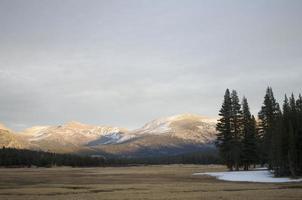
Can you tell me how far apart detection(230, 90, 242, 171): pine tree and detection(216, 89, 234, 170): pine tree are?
884 mm

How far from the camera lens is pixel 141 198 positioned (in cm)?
4069

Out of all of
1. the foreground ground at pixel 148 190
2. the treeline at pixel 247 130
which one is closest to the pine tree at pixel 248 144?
the treeline at pixel 247 130

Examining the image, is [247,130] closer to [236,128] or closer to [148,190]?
[236,128]

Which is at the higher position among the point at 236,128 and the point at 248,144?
the point at 236,128

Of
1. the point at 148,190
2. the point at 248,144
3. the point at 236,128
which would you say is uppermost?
the point at 236,128

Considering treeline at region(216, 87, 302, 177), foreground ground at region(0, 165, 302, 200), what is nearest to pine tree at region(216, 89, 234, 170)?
treeline at region(216, 87, 302, 177)

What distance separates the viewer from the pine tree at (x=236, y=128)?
103 metres

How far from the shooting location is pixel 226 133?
10744 cm

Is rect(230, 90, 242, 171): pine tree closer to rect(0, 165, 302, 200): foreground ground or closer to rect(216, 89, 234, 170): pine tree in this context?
rect(216, 89, 234, 170): pine tree

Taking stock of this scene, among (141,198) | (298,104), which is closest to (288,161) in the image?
(298,104)

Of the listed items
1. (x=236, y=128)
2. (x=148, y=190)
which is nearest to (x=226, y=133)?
(x=236, y=128)

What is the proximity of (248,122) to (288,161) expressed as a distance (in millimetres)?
34298

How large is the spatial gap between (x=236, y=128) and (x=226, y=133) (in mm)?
2931

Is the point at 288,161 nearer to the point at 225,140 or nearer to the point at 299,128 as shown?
the point at 299,128
